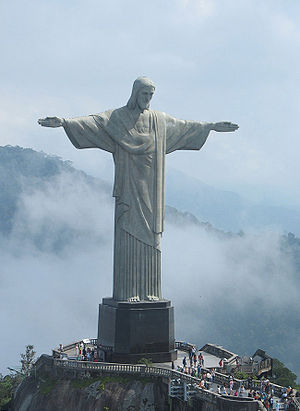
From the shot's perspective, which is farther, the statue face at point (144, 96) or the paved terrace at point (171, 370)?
the statue face at point (144, 96)

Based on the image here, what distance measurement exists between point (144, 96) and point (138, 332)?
9.62 m

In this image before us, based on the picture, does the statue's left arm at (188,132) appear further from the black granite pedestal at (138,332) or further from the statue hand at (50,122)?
the black granite pedestal at (138,332)

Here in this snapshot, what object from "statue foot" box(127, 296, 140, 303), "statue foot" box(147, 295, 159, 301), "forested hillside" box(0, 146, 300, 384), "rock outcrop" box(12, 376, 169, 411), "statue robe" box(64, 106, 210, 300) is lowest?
"rock outcrop" box(12, 376, 169, 411)

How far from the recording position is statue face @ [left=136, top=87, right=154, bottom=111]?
25.6 meters

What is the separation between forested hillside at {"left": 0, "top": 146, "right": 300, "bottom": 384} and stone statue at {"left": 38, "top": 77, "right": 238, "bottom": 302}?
3311 inches

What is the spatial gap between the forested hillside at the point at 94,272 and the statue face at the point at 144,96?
86.0 metres

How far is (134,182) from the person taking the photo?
25516 millimetres

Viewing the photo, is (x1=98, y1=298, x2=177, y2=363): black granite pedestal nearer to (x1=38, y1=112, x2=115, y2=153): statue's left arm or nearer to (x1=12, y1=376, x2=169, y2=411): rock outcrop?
(x1=12, y1=376, x2=169, y2=411): rock outcrop

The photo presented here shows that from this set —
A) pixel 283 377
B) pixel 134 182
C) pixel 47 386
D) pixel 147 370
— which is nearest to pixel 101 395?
pixel 147 370

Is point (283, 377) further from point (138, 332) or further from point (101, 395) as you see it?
point (101, 395)

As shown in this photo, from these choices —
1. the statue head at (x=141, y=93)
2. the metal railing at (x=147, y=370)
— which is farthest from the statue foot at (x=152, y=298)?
the statue head at (x=141, y=93)

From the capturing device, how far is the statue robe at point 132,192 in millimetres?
25359

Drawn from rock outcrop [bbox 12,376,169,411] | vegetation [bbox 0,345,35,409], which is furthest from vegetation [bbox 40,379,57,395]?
vegetation [bbox 0,345,35,409]

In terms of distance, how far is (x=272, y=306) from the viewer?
113m
